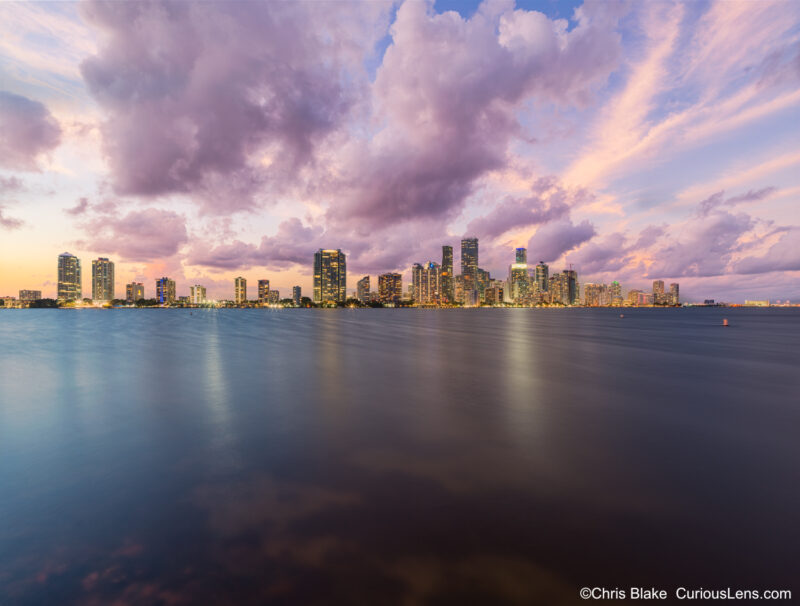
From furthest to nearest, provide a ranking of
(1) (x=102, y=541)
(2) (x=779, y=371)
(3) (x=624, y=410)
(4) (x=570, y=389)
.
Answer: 1. (2) (x=779, y=371)
2. (4) (x=570, y=389)
3. (3) (x=624, y=410)
4. (1) (x=102, y=541)

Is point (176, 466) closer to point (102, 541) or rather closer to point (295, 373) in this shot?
point (102, 541)

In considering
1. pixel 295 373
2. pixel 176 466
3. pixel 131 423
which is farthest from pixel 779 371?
pixel 131 423

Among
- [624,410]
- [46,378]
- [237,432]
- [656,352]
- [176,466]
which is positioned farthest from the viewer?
[656,352]

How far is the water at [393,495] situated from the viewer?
226 inches

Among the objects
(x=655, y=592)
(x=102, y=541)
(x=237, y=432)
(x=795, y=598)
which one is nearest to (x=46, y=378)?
(x=237, y=432)

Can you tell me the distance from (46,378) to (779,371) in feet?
166

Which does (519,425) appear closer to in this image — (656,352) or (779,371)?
(779,371)

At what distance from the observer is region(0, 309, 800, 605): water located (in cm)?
575

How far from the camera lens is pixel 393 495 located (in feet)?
26.9

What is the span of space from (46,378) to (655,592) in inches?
1298

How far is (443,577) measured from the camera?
571 cm

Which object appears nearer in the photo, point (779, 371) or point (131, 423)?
point (131, 423)

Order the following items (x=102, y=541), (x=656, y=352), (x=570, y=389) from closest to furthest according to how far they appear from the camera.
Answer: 1. (x=102, y=541)
2. (x=570, y=389)
3. (x=656, y=352)

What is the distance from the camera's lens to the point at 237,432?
12.7m
